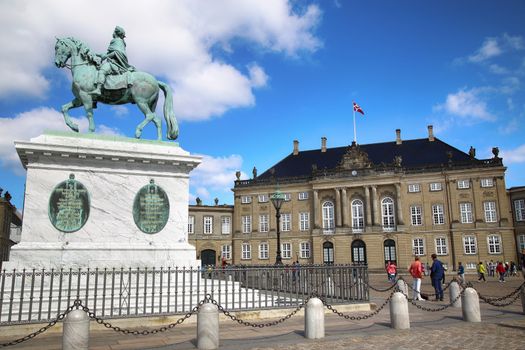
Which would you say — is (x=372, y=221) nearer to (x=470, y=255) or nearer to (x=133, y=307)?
(x=470, y=255)

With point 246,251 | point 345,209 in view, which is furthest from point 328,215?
point 246,251

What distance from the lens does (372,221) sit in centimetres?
5188

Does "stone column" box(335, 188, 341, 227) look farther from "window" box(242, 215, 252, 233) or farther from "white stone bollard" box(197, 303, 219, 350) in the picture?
"white stone bollard" box(197, 303, 219, 350)

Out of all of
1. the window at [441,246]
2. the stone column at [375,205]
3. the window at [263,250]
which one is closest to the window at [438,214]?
the window at [441,246]

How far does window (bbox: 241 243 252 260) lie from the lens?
58625 mm

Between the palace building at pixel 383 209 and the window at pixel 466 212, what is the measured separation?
0.35 feet

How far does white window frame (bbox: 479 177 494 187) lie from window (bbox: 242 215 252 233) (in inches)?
1170

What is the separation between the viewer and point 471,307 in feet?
33.8

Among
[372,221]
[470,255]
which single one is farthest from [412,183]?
[470,255]

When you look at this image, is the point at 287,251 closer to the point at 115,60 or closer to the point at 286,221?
the point at 286,221

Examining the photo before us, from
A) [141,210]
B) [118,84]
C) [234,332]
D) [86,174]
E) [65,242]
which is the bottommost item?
[234,332]

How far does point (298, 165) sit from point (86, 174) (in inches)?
2027

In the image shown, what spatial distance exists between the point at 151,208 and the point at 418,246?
150ft

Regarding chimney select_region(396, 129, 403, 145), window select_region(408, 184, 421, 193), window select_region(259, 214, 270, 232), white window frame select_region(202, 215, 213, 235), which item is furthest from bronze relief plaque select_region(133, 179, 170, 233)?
chimney select_region(396, 129, 403, 145)
